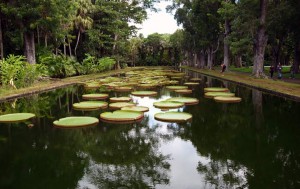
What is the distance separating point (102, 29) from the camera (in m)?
39.5

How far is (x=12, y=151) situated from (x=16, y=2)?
17.0 meters

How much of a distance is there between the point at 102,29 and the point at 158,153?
35.5 metres

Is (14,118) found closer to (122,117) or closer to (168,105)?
(122,117)

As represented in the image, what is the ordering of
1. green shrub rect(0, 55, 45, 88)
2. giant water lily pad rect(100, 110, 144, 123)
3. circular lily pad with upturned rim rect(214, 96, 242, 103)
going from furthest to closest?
green shrub rect(0, 55, 45, 88), circular lily pad with upturned rim rect(214, 96, 242, 103), giant water lily pad rect(100, 110, 144, 123)

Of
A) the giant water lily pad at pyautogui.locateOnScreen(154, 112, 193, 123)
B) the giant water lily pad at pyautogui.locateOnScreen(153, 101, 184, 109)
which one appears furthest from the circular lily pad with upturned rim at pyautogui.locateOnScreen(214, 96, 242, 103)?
the giant water lily pad at pyautogui.locateOnScreen(154, 112, 193, 123)

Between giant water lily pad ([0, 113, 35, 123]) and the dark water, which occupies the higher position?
giant water lily pad ([0, 113, 35, 123])

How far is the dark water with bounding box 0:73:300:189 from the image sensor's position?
4.93 meters

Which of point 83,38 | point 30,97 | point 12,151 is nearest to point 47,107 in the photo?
point 30,97

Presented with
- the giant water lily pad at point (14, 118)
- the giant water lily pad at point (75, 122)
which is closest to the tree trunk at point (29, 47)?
the giant water lily pad at point (14, 118)

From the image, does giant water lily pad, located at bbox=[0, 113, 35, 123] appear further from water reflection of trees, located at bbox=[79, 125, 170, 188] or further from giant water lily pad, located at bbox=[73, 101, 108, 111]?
water reflection of trees, located at bbox=[79, 125, 170, 188]

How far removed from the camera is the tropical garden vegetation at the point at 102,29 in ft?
63.5

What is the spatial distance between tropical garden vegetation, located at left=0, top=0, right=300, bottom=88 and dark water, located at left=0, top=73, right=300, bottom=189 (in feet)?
30.4

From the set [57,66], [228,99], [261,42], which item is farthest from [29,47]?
[261,42]

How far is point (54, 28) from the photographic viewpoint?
2139cm
